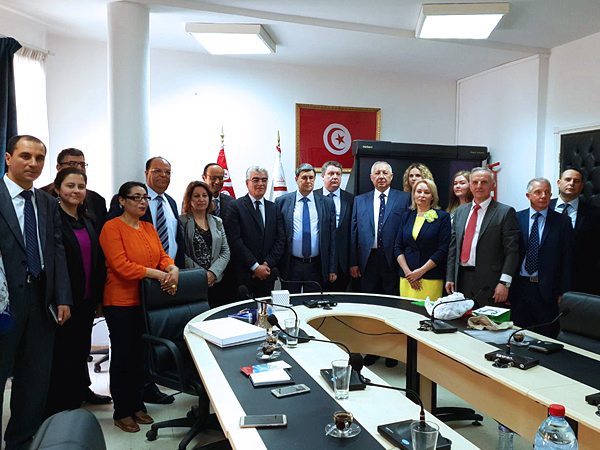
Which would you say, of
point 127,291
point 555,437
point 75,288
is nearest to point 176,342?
point 127,291

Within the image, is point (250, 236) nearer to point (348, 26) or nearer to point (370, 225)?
point (370, 225)

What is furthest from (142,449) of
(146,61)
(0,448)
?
(146,61)

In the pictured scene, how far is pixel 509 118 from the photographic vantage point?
5.47 meters

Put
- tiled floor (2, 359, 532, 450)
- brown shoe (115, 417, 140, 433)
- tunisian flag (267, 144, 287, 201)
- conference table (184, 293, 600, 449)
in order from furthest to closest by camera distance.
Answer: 1. tunisian flag (267, 144, 287, 201)
2. brown shoe (115, 417, 140, 433)
3. tiled floor (2, 359, 532, 450)
4. conference table (184, 293, 600, 449)

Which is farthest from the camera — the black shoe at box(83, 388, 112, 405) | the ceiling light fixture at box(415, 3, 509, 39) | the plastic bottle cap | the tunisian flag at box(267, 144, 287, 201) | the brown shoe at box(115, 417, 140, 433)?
the tunisian flag at box(267, 144, 287, 201)

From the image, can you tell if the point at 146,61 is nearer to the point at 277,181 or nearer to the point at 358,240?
the point at 277,181

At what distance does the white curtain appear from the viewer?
4199mm

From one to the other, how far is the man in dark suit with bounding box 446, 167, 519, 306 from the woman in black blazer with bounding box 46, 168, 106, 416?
260 cm

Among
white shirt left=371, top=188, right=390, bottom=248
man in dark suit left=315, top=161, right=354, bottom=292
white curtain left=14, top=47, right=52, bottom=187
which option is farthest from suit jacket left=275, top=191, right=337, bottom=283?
white curtain left=14, top=47, right=52, bottom=187

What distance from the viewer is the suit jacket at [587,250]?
11.7ft

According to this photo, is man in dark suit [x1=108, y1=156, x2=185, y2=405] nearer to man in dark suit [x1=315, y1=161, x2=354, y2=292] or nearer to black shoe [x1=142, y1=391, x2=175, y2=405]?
black shoe [x1=142, y1=391, x2=175, y2=405]

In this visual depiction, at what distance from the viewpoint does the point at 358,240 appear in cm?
414

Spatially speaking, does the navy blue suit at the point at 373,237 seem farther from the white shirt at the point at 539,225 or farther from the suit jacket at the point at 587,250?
the suit jacket at the point at 587,250

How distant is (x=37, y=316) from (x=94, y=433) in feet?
6.17
